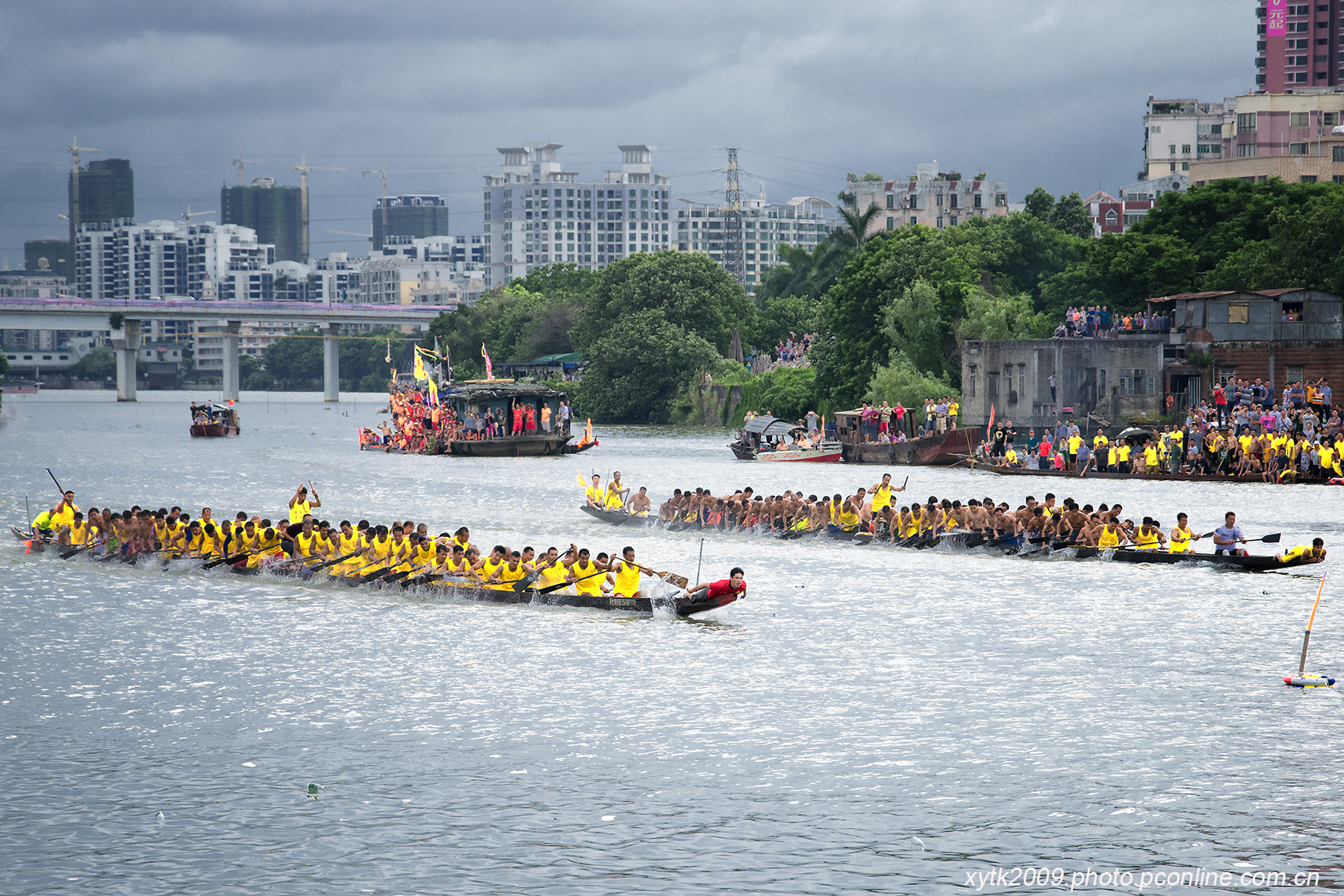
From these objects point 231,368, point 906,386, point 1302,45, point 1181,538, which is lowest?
point 1181,538

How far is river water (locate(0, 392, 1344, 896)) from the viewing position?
15414 mm

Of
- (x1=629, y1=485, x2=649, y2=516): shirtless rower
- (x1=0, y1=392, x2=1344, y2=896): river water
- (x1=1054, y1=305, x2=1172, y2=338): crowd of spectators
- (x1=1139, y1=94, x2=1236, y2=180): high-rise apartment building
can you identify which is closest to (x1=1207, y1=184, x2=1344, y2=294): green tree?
(x1=1054, y1=305, x2=1172, y2=338): crowd of spectators

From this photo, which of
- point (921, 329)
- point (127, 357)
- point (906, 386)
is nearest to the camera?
point (906, 386)

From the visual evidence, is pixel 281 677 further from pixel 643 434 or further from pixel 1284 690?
pixel 643 434

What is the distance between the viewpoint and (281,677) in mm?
23688

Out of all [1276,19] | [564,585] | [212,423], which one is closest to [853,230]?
[212,423]

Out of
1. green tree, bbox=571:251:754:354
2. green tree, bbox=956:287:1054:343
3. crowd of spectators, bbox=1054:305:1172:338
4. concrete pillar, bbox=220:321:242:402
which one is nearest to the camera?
crowd of spectators, bbox=1054:305:1172:338

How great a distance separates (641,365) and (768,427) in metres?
34.4

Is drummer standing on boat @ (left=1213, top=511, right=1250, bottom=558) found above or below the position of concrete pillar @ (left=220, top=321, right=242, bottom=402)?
below

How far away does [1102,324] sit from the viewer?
62062mm

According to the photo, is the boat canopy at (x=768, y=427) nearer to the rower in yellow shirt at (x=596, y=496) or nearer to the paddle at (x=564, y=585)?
the rower in yellow shirt at (x=596, y=496)

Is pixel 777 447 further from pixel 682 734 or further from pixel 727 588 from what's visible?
pixel 682 734

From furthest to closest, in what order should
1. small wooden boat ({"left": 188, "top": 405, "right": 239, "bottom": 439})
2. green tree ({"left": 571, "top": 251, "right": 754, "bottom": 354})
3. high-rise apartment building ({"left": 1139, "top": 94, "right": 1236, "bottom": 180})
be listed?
high-rise apartment building ({"left": 1139, "top": 94, "right": 1236, "bottom": 180}) < green tree ({"left": 571, "top": 251, "right": 754, "bottom": 354}) < small wooden boat ({"left": 188, "top": 405, "right": 239, "bottom": 439})

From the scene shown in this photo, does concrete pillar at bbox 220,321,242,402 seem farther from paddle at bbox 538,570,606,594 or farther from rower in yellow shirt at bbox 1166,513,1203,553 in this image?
rower in yellow shirt at bbox 1166,513,1203,553
